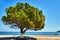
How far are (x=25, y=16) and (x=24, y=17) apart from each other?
11 cm

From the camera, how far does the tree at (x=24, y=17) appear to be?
14875 mm

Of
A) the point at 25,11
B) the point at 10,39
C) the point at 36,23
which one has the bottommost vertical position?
the point at 10,39

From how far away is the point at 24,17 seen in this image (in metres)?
14.8

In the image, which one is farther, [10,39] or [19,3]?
[19,3]

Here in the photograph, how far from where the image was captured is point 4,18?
15.7m

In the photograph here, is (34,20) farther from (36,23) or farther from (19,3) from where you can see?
(19,3)

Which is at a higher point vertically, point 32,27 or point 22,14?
point 22,14

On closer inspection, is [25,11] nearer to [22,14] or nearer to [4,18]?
[22,14]

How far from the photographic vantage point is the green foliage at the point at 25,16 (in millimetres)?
14867

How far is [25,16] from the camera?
585 inches

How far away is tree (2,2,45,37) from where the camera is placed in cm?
1488

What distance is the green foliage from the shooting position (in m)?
14.9

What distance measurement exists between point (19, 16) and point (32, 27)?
130 cm

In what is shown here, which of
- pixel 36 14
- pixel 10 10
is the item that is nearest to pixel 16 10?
pixel 10 10
